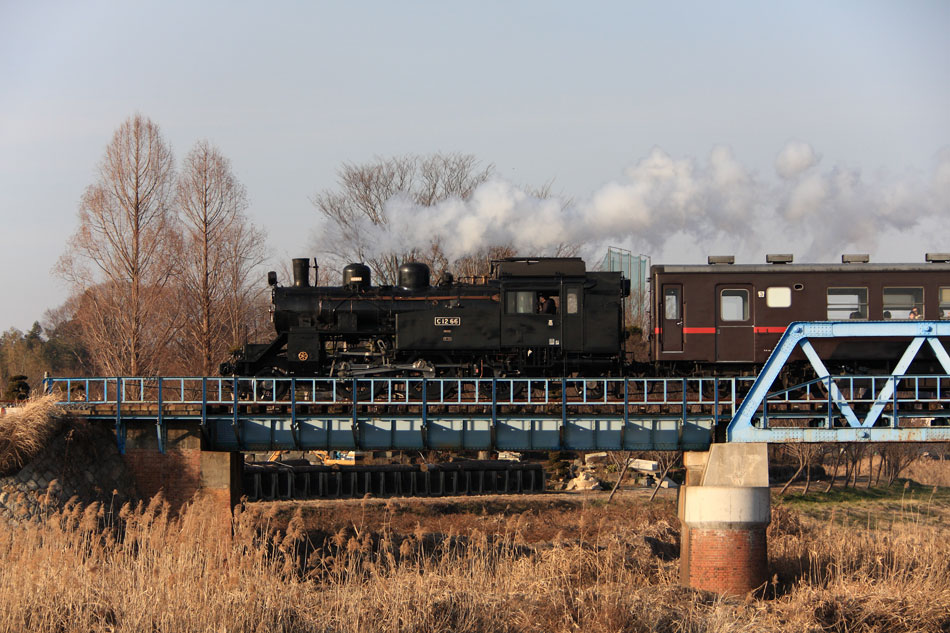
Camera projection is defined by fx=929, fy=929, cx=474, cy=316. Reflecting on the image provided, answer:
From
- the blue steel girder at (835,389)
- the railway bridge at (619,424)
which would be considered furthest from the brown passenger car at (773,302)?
the blue steel girder at (835,389)

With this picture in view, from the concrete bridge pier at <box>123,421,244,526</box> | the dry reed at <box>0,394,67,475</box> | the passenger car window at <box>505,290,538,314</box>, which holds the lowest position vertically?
the concrete bridge pier at <box>123,421,244,526</box>

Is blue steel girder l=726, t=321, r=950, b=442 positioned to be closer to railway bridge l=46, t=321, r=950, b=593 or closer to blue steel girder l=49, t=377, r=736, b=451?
railway bridge l=46, t=321, r=950, b=593

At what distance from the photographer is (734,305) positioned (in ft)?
72.0

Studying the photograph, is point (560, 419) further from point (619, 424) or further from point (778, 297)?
point (778, 297)

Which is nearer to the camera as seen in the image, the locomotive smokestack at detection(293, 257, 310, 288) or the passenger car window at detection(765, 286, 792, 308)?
the passenger car window at detection(765, 286, 792, 308)

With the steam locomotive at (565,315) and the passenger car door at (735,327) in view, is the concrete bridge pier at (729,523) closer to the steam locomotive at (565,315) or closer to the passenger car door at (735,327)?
the passenger car door at (735,327)

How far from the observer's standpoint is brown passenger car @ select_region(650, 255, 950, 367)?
2173cm

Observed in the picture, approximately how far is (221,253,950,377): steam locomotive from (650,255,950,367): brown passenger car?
0.9 inches

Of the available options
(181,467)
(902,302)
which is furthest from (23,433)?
(902,302)

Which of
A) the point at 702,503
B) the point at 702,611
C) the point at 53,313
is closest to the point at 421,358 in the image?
the point at 702,503

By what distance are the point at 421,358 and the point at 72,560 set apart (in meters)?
10.4

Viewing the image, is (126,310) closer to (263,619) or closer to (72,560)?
(72,560)

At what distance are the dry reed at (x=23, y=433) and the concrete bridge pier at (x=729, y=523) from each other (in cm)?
1312

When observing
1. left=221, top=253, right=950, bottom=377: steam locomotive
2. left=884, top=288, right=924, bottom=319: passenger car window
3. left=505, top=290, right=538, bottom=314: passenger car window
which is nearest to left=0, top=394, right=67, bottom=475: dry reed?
left=221, top=253, right=950, bottom=377: steam locomotive
